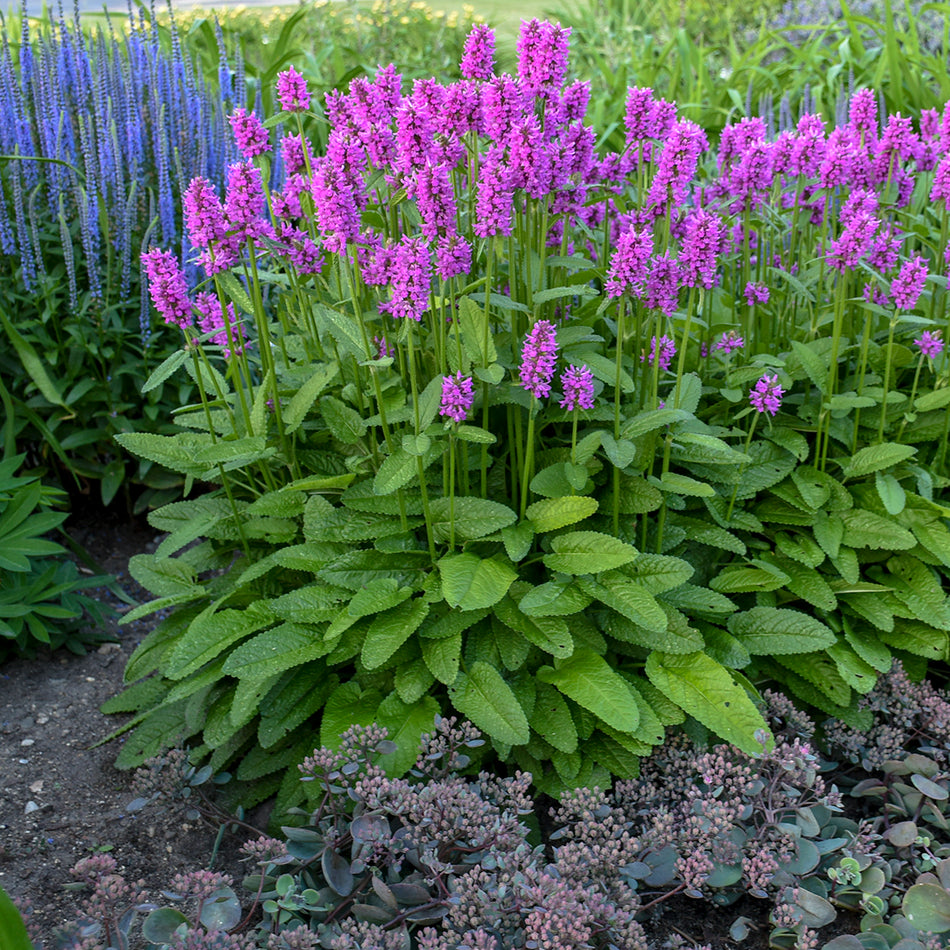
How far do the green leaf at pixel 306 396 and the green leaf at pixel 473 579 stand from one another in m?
0.50

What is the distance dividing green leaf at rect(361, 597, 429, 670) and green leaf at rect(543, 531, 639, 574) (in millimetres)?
319

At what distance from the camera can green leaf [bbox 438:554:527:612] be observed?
2104 millimetres

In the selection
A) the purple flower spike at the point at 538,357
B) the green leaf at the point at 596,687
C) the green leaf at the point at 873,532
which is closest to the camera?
the purple flower spike at the point at 538,357

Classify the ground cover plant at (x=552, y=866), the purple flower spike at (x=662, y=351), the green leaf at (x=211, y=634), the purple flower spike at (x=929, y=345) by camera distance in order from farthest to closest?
the purple flower spike at (x=929, y=345) < the purple flower spike at (x=662, y=351) < the green leaf at (x=211, y=634) < the ground cover plant at (x=552, y=866)

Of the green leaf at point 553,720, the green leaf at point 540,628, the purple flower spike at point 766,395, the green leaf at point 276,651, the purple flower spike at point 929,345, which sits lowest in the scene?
the green leaf at point 553,720

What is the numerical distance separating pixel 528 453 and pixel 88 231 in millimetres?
1973

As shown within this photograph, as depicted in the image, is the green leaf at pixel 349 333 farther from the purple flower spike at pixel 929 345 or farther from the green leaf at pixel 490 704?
the purple flower spike at pixel 929 345

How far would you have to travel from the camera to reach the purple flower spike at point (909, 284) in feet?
7.87

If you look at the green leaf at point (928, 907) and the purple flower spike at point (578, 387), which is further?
the purple flower spike at point (578, 387)

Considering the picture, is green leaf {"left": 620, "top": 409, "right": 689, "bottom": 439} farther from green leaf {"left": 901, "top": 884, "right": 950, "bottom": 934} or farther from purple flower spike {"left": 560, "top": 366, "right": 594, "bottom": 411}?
green leaf {"left": 901, "top": 884, "right": 950, "bottom": 934}

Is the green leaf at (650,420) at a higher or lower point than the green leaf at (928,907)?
higher

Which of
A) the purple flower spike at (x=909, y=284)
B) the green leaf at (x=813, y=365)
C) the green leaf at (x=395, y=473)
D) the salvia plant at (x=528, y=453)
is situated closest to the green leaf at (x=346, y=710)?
the salvia plant at (x=528, y=453)

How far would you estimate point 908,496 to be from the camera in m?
2.63

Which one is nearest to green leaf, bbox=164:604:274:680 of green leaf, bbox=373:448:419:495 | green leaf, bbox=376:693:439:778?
green leaf, bbox=376:693:439:778
